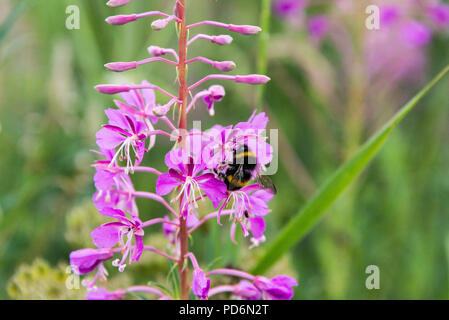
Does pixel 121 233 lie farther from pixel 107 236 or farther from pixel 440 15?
pixel 440 15

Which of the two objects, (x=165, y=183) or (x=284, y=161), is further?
(x=284, y=161)

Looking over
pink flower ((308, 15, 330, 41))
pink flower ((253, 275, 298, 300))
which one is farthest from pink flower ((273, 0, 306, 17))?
pink flower ((253, 275, 298, 300))

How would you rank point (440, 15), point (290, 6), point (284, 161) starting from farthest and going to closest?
point (284, 161)
point (290, 6)
point (440, 15)

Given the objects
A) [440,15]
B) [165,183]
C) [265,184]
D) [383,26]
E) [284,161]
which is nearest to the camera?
[165,183]

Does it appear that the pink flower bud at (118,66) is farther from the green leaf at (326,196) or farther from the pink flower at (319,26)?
the pink flower at (319,26)

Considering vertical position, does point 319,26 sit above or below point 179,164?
above

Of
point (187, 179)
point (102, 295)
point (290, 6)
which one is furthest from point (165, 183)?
point (290, 6)

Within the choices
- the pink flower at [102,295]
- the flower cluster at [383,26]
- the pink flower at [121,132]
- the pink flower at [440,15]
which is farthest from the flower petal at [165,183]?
the pink flower at [440,15]
